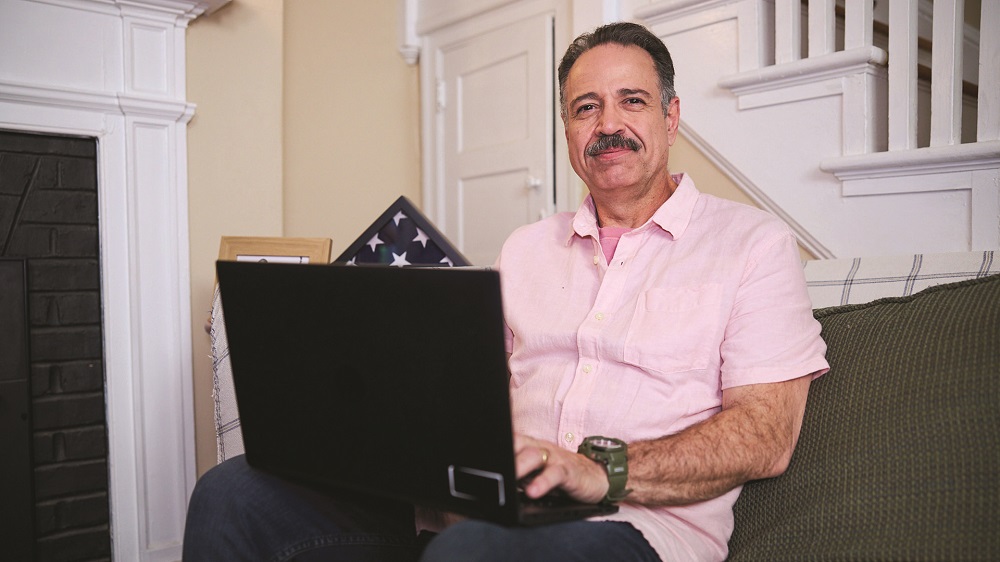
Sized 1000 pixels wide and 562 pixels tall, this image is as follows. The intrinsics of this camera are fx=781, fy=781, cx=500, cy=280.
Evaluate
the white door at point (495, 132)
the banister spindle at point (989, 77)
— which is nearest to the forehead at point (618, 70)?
the banister spindle at point (989, 77)

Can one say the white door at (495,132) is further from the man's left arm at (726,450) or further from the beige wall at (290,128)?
the man's left arm at (726,450)

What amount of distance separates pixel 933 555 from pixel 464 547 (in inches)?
19.9

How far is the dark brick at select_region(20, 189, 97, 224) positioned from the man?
1.29 meters

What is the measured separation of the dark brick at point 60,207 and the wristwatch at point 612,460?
5.76 feet

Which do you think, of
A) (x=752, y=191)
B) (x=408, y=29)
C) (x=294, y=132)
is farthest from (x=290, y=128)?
(x=752, y=191)

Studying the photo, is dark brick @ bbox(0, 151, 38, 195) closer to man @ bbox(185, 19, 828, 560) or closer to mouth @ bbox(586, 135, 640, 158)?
man @ bbox(185, 19, 828, 560)

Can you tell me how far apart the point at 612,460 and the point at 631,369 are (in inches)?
11.4

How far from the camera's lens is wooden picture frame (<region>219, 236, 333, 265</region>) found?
2.06 meters

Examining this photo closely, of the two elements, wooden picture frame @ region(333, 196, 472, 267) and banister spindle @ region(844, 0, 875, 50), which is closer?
banister spindle @ region(844, 0, 875, 50)

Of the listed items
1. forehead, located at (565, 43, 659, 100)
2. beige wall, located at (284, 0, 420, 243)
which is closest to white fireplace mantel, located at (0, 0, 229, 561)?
beige wall, located at (284, 0, 420, 243)

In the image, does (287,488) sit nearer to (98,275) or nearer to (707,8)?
(98,275)

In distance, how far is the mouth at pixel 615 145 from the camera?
1.39 m

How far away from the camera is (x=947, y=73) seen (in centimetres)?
159

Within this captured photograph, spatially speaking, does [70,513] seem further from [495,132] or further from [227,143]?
[495,132]
